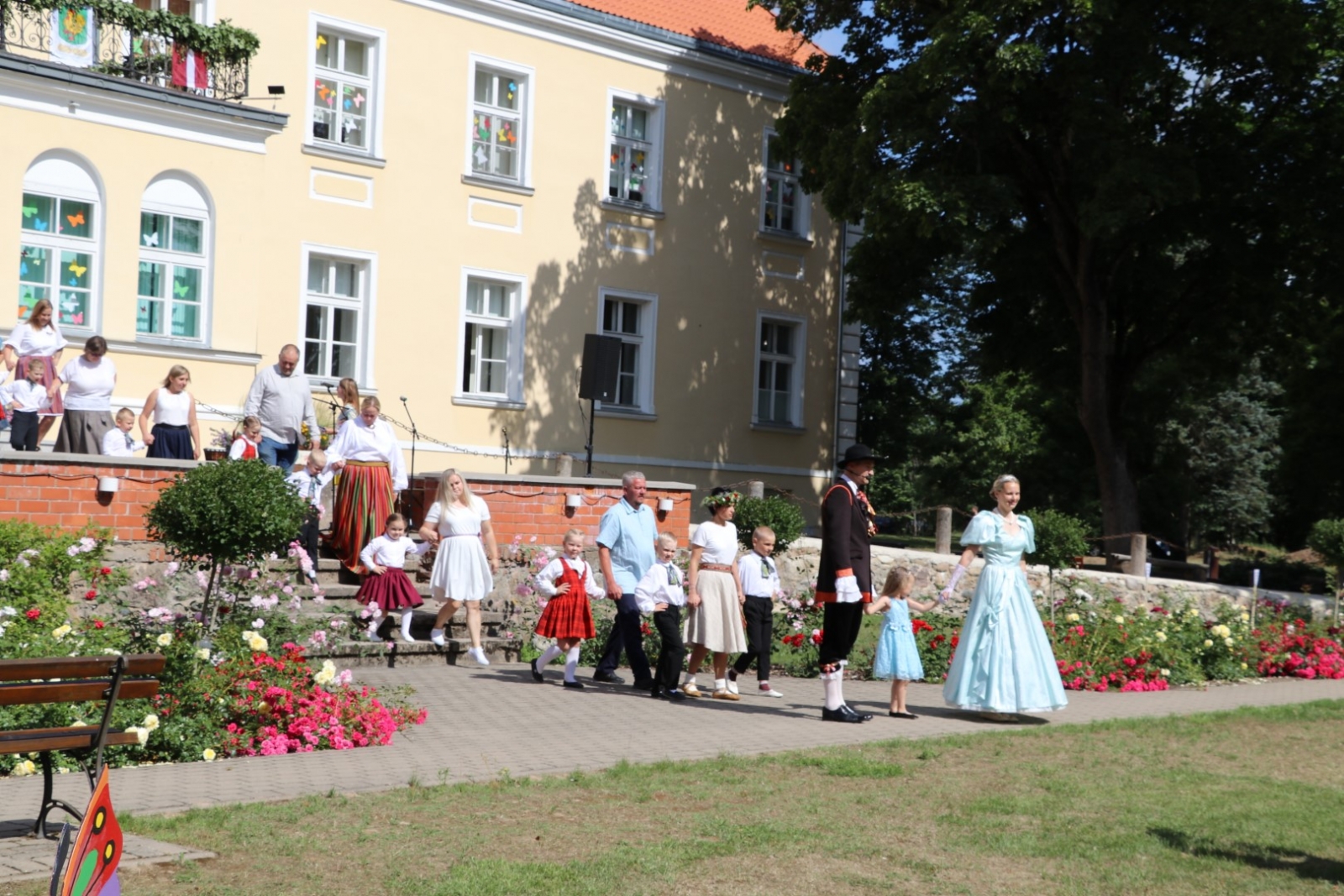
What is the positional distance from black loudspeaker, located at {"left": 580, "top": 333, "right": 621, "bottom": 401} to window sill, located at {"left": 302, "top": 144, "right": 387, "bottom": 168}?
4.37 m

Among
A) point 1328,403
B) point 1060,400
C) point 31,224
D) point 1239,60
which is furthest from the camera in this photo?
point 1060,400

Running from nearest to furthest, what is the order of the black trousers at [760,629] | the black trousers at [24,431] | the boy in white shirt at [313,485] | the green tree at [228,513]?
the green tree at [228,513]
the black trousers at [760,629]
the boy in white shirt at [313,485]
the black trousers at [24,431]

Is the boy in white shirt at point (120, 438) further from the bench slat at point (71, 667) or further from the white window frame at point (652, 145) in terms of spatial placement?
the white window frame at point (652, 145)

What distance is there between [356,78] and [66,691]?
1900cm

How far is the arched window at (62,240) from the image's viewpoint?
64.0 ft

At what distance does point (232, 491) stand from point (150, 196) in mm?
10994

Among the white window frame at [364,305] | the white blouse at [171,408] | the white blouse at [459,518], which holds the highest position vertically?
the white window frame at [364,305]

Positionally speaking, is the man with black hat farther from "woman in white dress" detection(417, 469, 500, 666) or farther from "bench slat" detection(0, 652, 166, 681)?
"bench slat" detection(0, 652, 166, 681)

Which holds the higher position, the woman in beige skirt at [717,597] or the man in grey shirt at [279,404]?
the man in grey shirt at [279,404]

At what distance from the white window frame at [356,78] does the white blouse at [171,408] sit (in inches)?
312

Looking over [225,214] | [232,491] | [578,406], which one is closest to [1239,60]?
[578,406]

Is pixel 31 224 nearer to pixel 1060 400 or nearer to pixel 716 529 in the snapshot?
pixel 716 529

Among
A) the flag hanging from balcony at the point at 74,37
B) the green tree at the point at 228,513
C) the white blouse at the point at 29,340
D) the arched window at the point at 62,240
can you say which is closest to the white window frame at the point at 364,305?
the arched window at the point at 62,240

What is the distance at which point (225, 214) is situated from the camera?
20844 mm
